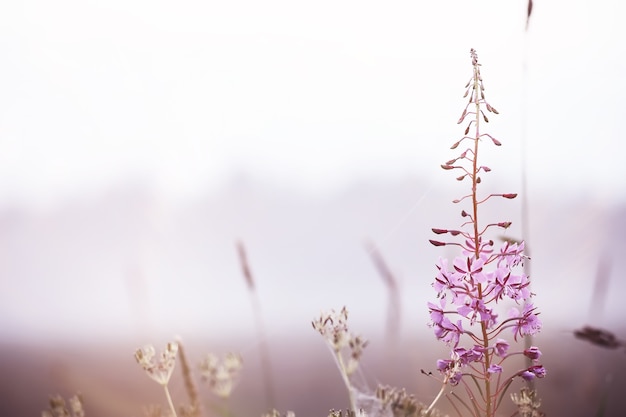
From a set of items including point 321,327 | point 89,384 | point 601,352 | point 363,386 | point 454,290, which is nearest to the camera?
point 454,290

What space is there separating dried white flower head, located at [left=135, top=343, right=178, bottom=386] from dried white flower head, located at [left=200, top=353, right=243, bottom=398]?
10.6 inches

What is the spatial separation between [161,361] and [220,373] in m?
0.33

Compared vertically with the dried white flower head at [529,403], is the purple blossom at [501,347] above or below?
above

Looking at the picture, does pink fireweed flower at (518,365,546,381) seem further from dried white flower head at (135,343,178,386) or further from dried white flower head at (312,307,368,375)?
dried white flower head at (135,343,178,386)

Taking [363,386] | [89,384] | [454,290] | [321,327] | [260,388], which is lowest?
[260,388]

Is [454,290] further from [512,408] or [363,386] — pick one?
[512,408]

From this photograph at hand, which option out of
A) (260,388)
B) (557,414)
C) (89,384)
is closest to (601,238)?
(557,414)

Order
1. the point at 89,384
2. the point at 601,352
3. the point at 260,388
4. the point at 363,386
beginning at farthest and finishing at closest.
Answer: the point at 260,388, the point at 601,352, the point at 89,384, the point at 363,386

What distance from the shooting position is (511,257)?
169cm

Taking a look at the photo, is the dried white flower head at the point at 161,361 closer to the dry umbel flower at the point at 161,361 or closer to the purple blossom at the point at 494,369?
the dry umbel flower at the point at 161,361

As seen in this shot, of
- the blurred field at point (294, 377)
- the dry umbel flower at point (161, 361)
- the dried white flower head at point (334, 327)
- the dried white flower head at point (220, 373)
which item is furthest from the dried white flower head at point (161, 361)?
the blurred field at point (294, 377)

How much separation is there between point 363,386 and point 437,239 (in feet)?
2.81

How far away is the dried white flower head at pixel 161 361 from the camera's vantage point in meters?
2.01

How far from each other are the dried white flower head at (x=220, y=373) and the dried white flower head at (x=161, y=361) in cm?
27
